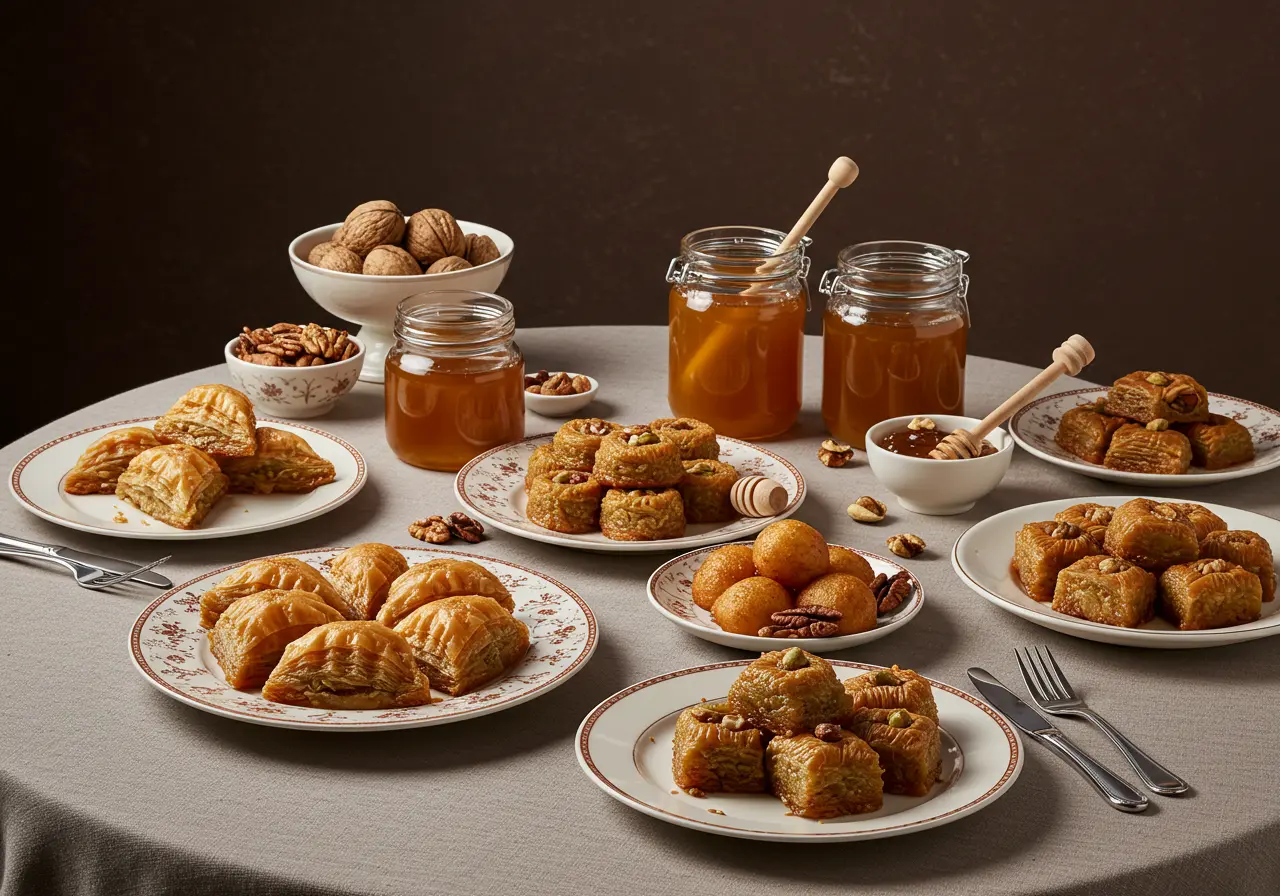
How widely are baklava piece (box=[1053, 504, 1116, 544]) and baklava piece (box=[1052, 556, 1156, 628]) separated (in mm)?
92

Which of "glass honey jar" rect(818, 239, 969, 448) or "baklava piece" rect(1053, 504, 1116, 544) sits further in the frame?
"glass honey jar" rect(818, 239, 969, 448)

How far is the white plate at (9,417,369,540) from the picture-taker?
6.77 feet

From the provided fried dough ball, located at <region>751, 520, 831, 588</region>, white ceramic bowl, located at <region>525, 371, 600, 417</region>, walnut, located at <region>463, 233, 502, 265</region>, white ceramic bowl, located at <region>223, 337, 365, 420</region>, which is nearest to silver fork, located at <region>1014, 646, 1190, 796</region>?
fried dough ball, located at <region>751, 520, 831, 588</region>

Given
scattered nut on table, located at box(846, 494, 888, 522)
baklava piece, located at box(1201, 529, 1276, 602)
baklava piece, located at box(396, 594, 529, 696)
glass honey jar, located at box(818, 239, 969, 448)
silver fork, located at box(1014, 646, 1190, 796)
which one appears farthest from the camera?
glass honey jar, located at box(818, 239, 969, 448)

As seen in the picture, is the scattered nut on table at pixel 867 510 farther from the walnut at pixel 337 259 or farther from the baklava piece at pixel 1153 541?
the walnut at pixel 337 259

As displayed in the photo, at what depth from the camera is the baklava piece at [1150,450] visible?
2.26 m

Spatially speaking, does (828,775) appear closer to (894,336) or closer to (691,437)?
(691,437)

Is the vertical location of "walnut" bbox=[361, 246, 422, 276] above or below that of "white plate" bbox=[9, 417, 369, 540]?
above

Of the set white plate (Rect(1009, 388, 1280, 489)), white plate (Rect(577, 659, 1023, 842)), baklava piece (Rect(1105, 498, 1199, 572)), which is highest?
baklava piece (Rect(1105, 498, 1199, 572))

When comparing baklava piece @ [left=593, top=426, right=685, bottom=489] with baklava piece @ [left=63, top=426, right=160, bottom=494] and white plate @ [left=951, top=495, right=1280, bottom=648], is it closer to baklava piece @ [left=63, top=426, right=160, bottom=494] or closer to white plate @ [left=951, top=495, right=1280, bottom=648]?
white plate @ [left=951, top=495, right=1280, bottom=648]

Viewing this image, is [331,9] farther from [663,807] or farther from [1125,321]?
[663,807]

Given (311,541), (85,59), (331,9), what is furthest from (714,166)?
(311,541)

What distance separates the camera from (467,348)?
235 cm

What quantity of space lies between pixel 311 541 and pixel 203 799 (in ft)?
2.35
